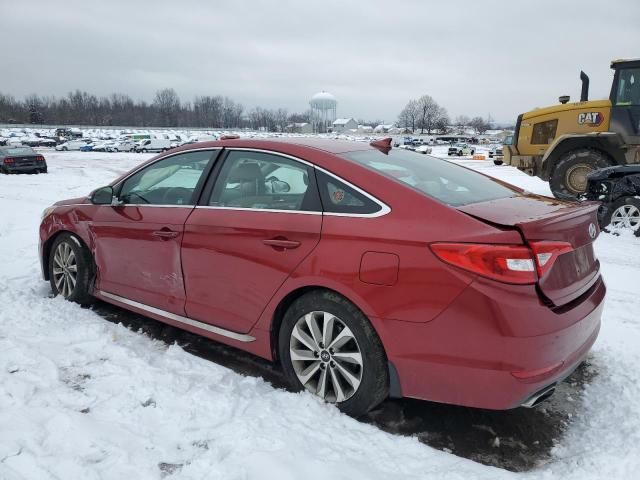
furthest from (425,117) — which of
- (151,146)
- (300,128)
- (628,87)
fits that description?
(628,87)

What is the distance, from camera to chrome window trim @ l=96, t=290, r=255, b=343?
3.46 meters

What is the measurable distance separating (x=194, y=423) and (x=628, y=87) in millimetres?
12013

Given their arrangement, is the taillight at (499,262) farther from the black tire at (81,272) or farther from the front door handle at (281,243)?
the black tire at (81,272)

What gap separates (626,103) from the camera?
37.2ft

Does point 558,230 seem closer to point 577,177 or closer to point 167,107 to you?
point 577,177

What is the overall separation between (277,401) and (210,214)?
4.41ft

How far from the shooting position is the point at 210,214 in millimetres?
3607

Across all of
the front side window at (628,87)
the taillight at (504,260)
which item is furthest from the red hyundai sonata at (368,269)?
the front side window at (628,87)

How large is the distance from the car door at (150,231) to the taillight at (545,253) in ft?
7.72

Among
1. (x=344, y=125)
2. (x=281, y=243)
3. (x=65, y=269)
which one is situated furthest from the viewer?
(x=344, y=125)

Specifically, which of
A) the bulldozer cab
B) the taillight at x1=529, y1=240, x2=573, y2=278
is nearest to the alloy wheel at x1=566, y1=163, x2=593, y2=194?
the bulldozer cab

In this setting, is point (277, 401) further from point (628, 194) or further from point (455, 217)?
point (628, 194)

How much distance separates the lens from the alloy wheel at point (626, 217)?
7855mm

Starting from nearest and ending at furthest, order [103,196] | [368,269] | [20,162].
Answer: [368,269] → [103,196] → [20,162]
